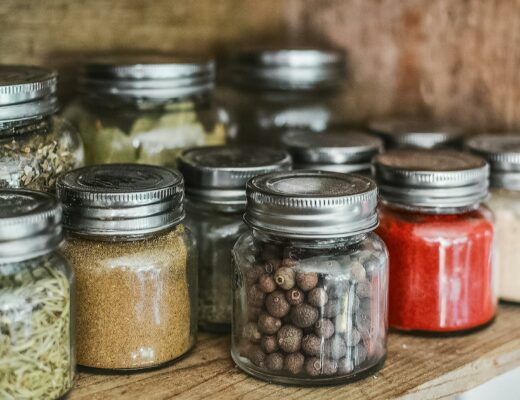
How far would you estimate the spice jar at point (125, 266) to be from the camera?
0.98m

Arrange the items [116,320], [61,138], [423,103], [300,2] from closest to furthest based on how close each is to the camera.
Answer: [116,320]
[61,138]
[423,103]
[300,2]

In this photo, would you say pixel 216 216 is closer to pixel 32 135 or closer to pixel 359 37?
pixel 32 135

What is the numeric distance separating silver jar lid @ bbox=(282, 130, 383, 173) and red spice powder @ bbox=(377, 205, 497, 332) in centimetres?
12

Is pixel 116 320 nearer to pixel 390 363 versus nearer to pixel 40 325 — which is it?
pixel 40 325

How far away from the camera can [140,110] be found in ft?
4.03

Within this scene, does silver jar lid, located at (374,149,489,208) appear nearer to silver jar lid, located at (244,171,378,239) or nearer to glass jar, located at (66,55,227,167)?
silver jar lid, located at (244,171,378,239)

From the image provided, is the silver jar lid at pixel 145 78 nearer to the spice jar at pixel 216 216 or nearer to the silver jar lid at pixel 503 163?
the spice jar at pixel 216 216

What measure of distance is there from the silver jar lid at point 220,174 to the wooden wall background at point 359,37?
14.7 inches

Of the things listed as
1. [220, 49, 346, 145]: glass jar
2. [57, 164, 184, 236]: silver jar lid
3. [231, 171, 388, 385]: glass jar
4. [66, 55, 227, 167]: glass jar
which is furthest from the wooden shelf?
[220, 49, 346, 145]: glass jar

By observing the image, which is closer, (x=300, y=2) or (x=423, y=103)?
(x=423, y=103)

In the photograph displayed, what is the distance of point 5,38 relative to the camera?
1313 millimetres

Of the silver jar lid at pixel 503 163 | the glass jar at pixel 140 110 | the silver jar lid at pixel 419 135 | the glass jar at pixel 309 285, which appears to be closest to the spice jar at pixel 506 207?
the silver jar lid at pixel 503 163

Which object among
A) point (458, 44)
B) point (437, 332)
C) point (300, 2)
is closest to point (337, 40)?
point (300, 2)

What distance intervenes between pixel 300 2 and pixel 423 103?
33cm
